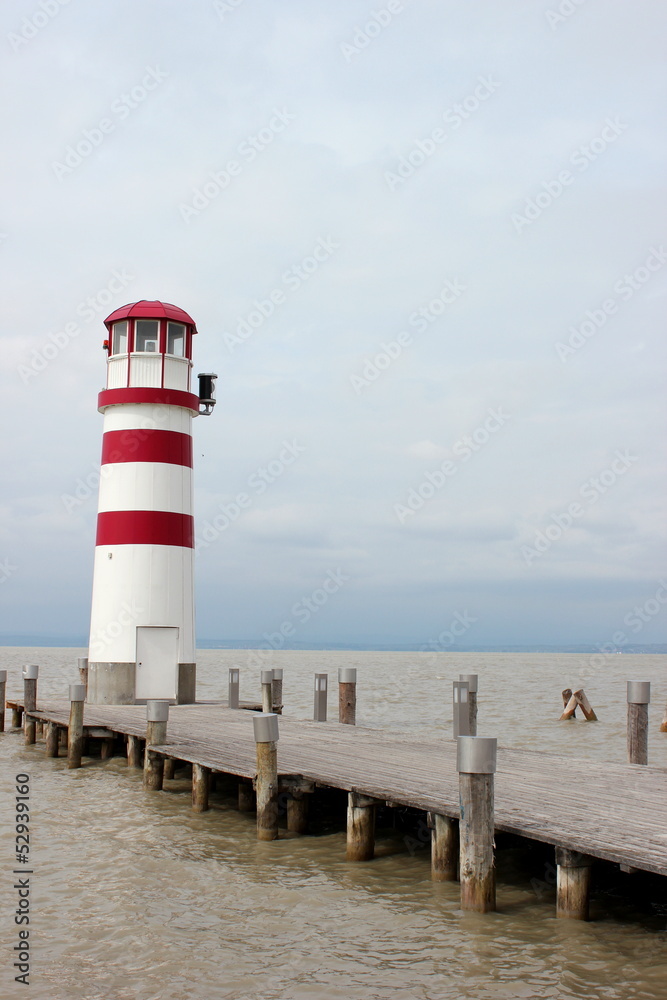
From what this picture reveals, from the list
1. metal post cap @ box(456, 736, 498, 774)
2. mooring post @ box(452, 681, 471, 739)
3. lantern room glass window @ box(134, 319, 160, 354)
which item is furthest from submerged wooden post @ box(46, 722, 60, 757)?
metal post cap @ box(456, 736, 498, 774)

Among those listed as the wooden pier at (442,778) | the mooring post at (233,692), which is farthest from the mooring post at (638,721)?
the mooring post at (233,692)

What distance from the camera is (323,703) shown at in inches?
819

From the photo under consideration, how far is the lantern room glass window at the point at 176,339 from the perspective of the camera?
2202 cm

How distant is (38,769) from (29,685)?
12.4ft

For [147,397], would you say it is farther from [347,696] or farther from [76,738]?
[347,696]

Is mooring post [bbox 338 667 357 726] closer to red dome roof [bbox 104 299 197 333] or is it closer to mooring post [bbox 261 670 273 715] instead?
mooring post [bbox 261 670 273 715]

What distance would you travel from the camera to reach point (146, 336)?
71.9 ft

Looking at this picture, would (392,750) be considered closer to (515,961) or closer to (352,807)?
(352,807)

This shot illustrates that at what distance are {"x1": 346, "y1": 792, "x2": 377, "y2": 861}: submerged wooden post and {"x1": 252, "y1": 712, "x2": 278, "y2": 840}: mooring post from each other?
4.04ft

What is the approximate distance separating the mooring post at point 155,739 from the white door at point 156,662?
19.1 ft


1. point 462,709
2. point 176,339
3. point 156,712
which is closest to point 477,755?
point 156,712

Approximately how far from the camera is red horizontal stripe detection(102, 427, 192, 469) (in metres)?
21.2

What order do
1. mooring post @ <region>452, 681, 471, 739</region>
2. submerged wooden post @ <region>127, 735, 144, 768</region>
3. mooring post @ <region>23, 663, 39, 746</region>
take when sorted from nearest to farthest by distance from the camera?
mooring post @ <region>452, 681, 471, 739</region>, submerged wooden post @ <region>127, 735, 144, 768</region>, mooring post @ <region>23, 663, 39, 746</region>

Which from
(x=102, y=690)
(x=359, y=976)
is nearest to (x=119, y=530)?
(x=102, y=690)
